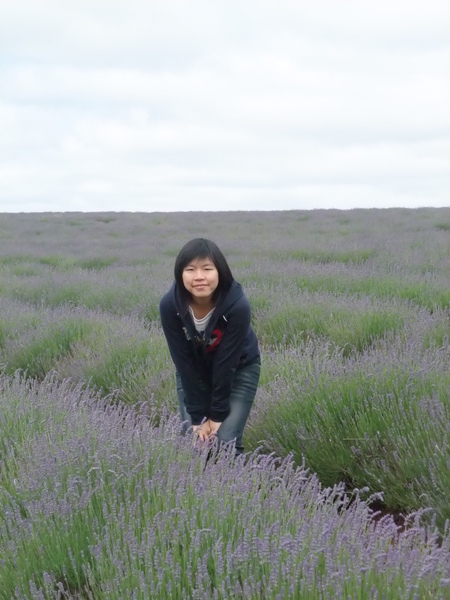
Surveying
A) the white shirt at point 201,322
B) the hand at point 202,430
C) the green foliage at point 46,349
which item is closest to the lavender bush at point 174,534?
the hand at point 202,430

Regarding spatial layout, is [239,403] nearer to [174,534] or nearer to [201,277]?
[201,277]

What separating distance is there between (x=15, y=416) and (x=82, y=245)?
41.3 feet

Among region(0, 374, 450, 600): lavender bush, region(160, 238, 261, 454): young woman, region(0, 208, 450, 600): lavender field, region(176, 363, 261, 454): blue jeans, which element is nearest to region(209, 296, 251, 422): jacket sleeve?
region(160, 238, 261, 454): young woman

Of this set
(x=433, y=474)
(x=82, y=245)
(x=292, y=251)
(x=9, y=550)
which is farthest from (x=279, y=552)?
(x=82, y=245)

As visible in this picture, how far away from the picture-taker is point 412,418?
10.2 feet

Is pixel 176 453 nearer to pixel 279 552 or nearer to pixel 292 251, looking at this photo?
pixel 279 552

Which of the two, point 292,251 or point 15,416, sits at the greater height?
point 292,251

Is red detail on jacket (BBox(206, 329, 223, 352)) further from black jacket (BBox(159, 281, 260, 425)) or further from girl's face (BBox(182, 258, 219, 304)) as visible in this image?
girl's face (BBox(182, 258, 219, 304))

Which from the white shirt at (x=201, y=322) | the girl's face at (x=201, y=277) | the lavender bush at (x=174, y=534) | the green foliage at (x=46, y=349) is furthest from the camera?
the green foliage at (x=46, y=349)

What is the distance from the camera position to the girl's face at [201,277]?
3.12m

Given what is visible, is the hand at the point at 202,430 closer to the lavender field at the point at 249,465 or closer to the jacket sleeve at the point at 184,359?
the jacket sleeve at the point at 184,359

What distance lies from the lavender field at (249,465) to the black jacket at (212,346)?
11.2 inches

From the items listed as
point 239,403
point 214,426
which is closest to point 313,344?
point 239,403

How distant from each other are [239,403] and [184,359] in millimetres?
381
